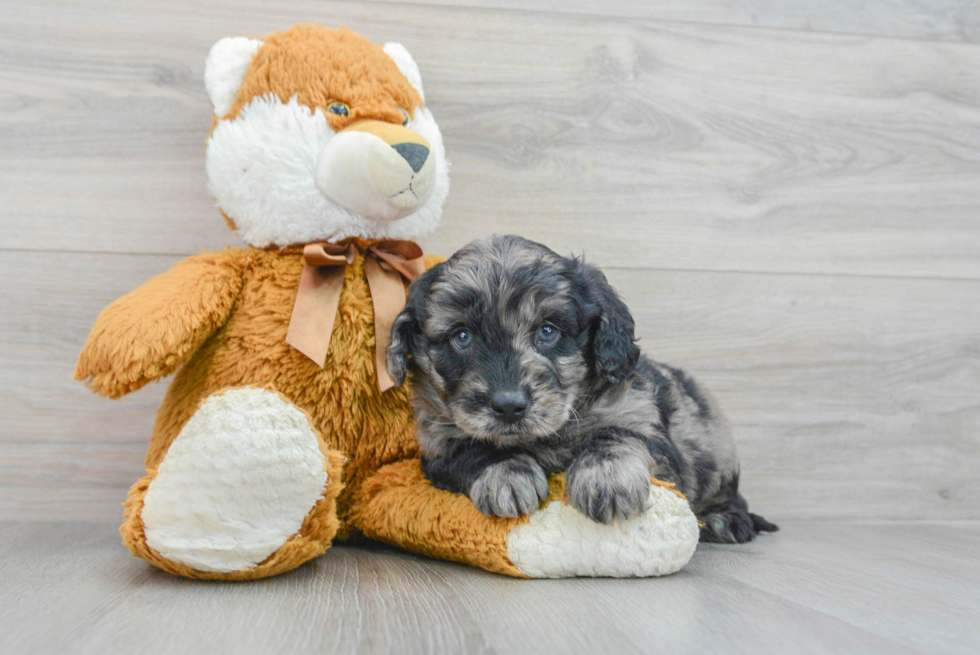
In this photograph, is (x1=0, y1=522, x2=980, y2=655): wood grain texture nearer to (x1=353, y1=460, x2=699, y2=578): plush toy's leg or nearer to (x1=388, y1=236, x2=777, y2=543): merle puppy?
(x1=353, y1=460, x2=699, y2=578): plush toy's leg

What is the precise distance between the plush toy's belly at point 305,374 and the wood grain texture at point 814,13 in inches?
43.3

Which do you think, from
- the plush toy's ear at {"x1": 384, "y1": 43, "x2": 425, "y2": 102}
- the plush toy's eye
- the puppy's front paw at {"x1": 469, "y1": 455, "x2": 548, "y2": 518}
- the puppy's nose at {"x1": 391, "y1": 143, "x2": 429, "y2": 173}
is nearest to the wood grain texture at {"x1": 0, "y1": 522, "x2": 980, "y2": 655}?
the puppy's front paw at {"x1": 469, "y1": 455, "x2": 548, "y2": 518}

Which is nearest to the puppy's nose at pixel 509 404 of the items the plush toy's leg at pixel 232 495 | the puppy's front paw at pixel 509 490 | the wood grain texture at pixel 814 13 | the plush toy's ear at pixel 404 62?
the puppy's front paw at pixel 509 490

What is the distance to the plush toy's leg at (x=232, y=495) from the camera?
133cm

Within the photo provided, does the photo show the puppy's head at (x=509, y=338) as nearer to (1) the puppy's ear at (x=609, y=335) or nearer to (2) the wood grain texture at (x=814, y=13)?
(1) the puppy's ear at (x=609, y=335)

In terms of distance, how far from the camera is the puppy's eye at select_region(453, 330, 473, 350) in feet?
5.08

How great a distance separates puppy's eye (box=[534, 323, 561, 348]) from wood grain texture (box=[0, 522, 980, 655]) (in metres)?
A: 0.47

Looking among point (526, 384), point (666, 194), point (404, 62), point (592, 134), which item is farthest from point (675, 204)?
point (526, 384)

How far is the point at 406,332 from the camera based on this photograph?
1.66 meters

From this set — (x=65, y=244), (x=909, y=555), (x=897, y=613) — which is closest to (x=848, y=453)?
(x=909, y=555)

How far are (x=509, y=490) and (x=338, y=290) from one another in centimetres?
61

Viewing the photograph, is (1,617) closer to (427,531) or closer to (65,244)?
(427,531)

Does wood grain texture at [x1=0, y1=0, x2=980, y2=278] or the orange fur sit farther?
wood grain texture at [x1=0, y1=0, x2=980, y2=278]

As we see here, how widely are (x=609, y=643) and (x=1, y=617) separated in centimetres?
95
